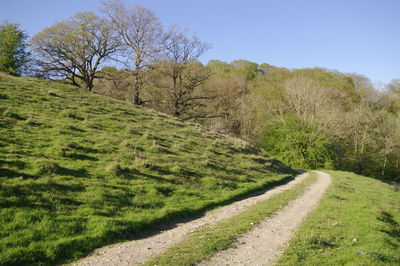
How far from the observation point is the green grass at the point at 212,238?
6.46m

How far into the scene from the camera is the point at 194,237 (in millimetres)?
7938

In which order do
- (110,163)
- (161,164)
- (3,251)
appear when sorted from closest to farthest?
(3,251)
(110,163)
(161,164)

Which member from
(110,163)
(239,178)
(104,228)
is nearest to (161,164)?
(110,163)

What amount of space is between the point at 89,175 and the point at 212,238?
6.17m

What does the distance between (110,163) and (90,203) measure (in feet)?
12.1

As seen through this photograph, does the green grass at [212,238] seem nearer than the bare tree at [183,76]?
Yes

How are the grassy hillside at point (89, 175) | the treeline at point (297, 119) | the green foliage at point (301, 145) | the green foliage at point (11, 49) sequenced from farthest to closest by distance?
the treeline at point (297, 119) → the green foliage at point (301, 145) → the green foliage at point (11, 49) → the grassy hillside at point (89, 175)

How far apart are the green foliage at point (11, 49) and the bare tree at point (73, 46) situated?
2.15m

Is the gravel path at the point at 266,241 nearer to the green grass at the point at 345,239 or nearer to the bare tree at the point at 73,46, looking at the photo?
the green grass at the point at 345,239

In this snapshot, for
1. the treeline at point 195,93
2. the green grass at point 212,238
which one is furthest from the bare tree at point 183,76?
the green grass at point 212,238

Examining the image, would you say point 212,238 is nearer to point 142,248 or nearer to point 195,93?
point 142,248

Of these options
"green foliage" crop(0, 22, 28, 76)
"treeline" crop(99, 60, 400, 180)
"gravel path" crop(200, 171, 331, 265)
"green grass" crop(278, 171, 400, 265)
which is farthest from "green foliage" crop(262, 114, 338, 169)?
"green foliage" crop(0, 22, 28, 76)

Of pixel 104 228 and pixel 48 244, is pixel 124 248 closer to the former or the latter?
pixel 104 228

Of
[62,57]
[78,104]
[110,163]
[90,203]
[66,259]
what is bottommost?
[66,259]
